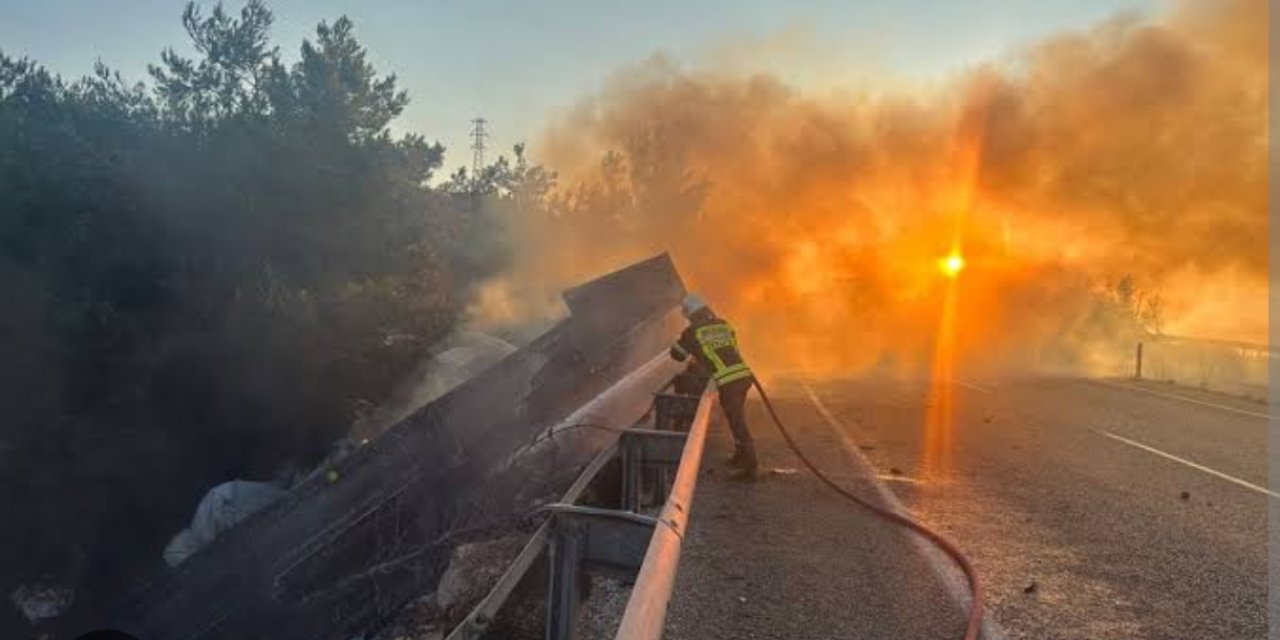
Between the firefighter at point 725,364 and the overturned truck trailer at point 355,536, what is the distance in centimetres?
163

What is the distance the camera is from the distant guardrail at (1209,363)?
850 inches

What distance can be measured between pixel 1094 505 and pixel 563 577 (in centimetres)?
495

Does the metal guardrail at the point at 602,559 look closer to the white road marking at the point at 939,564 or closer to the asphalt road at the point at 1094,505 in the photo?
the white road marking at the point at 939,564

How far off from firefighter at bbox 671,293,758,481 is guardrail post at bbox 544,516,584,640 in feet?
13.4

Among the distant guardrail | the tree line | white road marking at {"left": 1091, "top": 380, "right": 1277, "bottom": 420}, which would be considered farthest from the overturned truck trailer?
the distant guardrail

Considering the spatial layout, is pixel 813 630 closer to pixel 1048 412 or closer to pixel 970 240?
pixel 1048 412

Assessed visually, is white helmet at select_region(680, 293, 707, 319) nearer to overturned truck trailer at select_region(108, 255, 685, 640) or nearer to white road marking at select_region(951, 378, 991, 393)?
overturned truck trailer at select_region(108, 255, 685, 640)

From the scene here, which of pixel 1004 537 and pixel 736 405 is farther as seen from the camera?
pixel 736 405

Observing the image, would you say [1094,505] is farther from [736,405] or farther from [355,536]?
[355,536]

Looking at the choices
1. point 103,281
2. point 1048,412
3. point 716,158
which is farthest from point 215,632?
point 716,158

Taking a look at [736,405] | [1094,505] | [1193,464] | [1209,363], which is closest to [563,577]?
[736,405]

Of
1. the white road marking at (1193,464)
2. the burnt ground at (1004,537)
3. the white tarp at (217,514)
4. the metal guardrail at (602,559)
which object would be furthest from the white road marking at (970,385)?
the metal guardrail at (602,559)

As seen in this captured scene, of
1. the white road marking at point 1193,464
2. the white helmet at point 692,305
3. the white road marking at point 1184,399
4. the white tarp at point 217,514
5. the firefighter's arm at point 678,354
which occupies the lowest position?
the white tarp at point 217,514

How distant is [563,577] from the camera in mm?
3396
